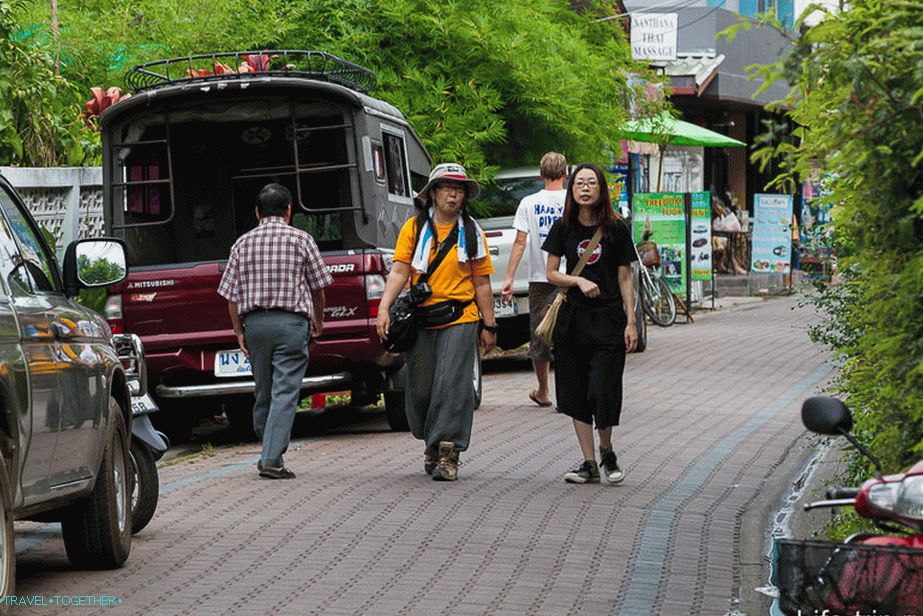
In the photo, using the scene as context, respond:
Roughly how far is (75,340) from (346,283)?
18.8ft

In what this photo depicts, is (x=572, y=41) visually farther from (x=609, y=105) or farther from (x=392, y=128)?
(x=392, y=128)

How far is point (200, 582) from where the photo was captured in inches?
312

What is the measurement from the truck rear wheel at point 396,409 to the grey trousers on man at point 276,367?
8.63ft

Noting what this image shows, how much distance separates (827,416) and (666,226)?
79.0 feet

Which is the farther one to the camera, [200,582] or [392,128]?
[392,128]

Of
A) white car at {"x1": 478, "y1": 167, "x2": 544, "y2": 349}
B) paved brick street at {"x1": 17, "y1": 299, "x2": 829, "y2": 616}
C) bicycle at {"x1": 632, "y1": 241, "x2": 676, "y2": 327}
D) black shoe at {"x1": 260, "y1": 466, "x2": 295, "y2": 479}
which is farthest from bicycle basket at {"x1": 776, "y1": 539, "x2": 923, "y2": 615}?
bicycle at {"x1": 632, "y1": 241, "x2": 676, "y2": 327}

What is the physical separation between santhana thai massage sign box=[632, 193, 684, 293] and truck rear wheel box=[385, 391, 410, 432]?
47.4 ft

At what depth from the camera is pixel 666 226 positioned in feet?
93.8

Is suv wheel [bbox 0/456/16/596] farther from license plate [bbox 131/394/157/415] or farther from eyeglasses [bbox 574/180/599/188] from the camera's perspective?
eyeglasses [bbox 574/180/599/188]

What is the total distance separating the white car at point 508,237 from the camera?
19.2m

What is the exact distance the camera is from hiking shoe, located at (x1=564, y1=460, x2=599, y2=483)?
1111cm

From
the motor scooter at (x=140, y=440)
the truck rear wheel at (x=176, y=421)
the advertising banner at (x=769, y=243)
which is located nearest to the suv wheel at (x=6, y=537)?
the motor scooter at (x=140, y=440)

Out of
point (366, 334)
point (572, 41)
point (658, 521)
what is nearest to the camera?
point (658, 521)

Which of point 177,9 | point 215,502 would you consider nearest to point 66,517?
point 215,502
